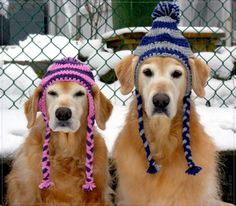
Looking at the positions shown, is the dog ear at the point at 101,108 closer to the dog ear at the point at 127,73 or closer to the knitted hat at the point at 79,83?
the knitted hat at the point at 79,83

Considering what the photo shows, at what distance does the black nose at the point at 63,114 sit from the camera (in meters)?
2.96

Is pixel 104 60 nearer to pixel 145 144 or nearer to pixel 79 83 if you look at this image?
pixel 79 83

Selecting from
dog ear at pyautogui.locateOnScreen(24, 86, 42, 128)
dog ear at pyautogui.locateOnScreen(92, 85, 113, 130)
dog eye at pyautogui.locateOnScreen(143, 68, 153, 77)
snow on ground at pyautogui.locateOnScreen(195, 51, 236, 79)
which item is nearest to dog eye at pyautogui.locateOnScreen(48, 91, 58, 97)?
dog ear at pyautogui.locateOnScreen(24, 86, 42, 128)

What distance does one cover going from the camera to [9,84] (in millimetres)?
4930

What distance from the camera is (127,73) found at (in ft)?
10.2

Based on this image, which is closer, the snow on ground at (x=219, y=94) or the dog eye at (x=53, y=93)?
the dog eye at (x=53, y=93)

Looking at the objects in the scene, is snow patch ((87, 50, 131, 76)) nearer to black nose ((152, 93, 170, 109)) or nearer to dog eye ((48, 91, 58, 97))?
dog eye ((48, 91, 58, 97))

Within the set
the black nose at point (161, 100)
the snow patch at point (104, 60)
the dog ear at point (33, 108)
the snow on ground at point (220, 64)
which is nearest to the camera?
the black nose at point (161, 100)

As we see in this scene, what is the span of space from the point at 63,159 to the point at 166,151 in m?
0.58

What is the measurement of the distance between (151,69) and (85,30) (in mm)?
6594

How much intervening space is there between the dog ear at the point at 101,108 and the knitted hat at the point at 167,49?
24 cm

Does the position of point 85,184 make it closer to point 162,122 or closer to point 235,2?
point 162,122

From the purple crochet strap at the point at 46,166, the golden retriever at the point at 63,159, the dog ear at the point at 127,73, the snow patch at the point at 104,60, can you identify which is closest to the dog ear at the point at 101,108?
the golden retriever at the point at 63,159

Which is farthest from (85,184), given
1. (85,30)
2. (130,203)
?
(85,30)
